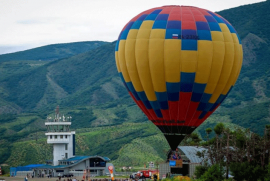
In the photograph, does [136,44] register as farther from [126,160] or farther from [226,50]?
[126,160]

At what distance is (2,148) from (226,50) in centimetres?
10435


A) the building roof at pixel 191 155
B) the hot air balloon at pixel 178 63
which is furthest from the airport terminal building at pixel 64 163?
the hot air balloon at pixel 178 63

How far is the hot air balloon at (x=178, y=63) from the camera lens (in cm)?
6656

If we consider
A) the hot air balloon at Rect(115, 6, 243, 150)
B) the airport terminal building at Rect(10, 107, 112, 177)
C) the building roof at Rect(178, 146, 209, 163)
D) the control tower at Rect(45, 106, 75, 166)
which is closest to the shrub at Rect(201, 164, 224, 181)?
the hot air balloon at Rect(115, 6, 243, 150)

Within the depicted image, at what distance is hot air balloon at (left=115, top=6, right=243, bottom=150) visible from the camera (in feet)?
218

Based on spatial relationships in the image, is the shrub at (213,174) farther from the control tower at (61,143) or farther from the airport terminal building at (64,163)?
the control tower at (61,143)

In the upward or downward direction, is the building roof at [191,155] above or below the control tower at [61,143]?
below

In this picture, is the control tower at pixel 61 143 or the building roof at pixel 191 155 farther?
the control tower at pixel 61 143

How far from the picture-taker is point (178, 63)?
66.4 meters

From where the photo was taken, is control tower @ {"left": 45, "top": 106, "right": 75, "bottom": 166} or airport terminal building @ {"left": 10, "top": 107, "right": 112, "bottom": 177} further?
control tower @ {"left": 45, "top": 106, "right": 75, "bottom": 166}

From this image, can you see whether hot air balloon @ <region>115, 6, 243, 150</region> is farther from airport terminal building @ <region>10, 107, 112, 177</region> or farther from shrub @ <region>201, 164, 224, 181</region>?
airport terminal building @ <region>10, 107, 112, 177</region>

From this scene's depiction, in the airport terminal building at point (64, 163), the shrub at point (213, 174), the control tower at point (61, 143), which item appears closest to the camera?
the shrub at point (213, 174)

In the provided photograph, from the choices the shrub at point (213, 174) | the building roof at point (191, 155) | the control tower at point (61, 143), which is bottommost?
the shrub at point (213, 174)

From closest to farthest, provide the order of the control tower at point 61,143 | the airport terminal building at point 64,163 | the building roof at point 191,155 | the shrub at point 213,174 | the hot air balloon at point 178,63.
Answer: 1. the shrub at point 213,174
2. the hot air balloon at point 178,63
3. the building roof at point 191,155
4. the airport terminal building at point 64,163
5. the control tower at point 61,143
